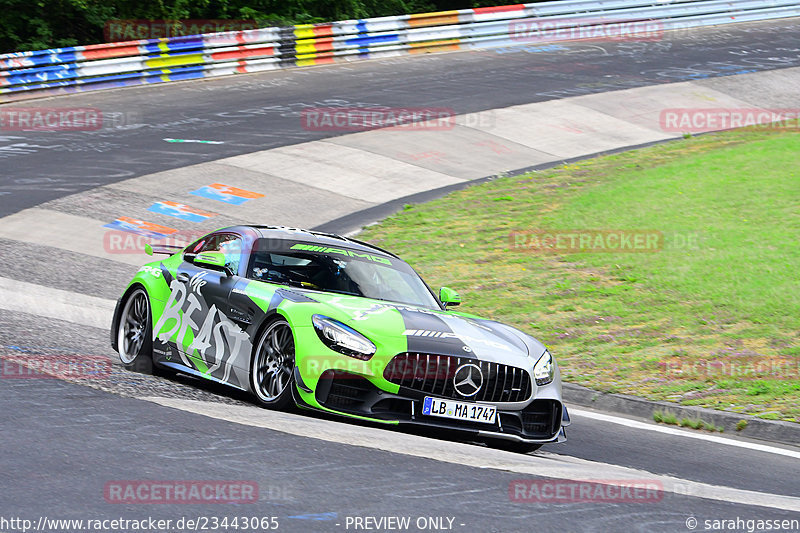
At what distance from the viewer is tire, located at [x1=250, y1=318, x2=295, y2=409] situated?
7.13 metres

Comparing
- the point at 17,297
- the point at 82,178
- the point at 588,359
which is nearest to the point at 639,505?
the point at 588,359

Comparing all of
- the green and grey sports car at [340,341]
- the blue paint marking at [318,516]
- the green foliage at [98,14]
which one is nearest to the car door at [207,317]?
the green and grey sports car at [340,341]

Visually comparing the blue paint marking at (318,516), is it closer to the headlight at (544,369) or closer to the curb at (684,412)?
the headlight at (544,369)

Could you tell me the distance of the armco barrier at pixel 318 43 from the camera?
24359 millimetres

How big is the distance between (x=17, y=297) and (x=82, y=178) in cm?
675

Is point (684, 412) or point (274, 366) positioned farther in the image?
point (684, 412)

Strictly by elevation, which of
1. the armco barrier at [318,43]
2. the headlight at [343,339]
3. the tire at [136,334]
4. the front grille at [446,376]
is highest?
the armco barrier at [318,43]

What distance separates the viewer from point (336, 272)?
8227 millimetres

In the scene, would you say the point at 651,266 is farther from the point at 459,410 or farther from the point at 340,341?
the point at 340,341

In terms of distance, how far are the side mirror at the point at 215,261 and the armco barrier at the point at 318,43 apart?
1692 cm

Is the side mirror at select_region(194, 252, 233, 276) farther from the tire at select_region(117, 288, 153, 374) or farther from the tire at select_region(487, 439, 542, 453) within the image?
the tire at select_region(487, 439, 542, 453)

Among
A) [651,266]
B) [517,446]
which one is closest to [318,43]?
[651,266]

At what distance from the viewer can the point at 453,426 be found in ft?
22.8

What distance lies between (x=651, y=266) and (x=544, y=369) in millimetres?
6393
